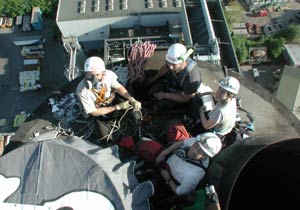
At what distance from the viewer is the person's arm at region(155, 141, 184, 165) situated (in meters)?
9.85

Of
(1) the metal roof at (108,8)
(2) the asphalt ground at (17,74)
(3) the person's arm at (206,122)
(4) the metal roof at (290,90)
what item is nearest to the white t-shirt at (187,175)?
(3) the person's arm at (206,122)

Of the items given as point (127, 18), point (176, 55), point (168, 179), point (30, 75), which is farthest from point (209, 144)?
point (30, 75)

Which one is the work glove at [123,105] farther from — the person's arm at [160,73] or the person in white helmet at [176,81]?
the person's arm at [160,73]

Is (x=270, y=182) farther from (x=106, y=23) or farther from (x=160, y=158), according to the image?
(x=106, y=23)

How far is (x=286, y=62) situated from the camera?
3931 cm

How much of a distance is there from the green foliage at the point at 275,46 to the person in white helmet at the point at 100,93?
3148 cm

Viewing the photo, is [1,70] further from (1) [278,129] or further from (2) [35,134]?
(1) [278,129]

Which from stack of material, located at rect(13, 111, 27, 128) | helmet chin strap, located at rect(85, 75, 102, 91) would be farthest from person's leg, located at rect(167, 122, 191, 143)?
stack of material, located at rect(13, 111, 27, 128)

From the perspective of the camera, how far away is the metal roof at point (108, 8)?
32178mm

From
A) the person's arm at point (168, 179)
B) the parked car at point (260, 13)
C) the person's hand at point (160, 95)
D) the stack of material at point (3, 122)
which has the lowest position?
the stack of material at point (3, 122)

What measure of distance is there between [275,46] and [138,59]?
29.7m

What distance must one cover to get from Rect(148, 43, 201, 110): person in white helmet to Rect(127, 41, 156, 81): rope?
541 millimetres

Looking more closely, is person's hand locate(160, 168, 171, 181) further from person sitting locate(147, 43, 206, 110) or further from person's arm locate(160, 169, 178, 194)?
person sitting locate(147, 43, 206, 110)

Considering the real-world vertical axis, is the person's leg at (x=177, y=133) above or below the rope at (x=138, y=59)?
below
